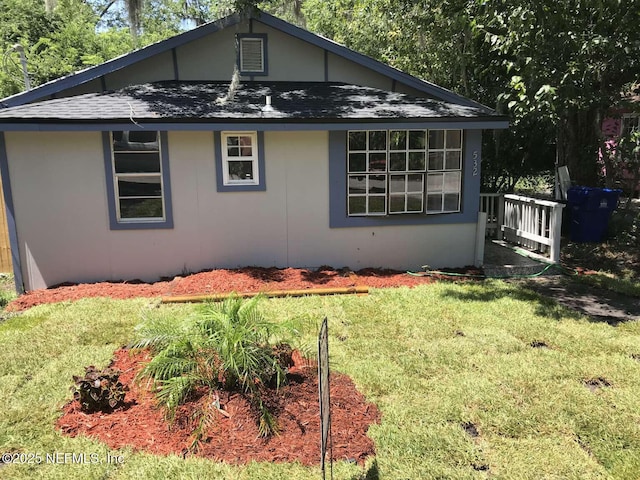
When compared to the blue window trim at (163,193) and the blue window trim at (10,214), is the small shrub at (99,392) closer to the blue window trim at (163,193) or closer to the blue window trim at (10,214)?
the blue window trim at (163,193)

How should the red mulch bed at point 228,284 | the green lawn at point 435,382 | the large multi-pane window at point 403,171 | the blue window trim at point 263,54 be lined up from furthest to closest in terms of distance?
the blue window trim at point 263,54, the large multi-pane window at point 403,171, the red mulch bed at point 228,284, the green lawn at point 435,382

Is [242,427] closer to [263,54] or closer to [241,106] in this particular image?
[241,106]

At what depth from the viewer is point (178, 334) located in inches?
170

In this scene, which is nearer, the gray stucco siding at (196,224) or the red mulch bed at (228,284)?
the red mulch bed at (228,284)

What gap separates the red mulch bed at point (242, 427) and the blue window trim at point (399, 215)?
180 inches

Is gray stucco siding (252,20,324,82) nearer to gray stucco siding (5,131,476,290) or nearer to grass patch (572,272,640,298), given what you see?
gray stucco siding (5,131,476,290)

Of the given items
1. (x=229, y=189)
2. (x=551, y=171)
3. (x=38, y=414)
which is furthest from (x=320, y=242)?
(x=551, y=171)

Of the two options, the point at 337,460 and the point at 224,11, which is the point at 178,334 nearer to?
the point at 337,460

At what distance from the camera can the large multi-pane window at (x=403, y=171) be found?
8.52 metres

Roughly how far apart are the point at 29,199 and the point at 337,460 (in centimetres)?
660

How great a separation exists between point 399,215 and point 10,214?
6.19m

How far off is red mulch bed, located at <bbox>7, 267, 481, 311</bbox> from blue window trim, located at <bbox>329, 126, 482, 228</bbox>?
902 mm

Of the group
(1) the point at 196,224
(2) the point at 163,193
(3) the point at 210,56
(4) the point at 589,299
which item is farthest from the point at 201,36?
(4) the point at 589,299

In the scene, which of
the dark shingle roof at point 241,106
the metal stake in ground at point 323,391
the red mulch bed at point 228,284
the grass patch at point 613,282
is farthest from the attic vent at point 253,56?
the metal stake in ground at point 323,391
